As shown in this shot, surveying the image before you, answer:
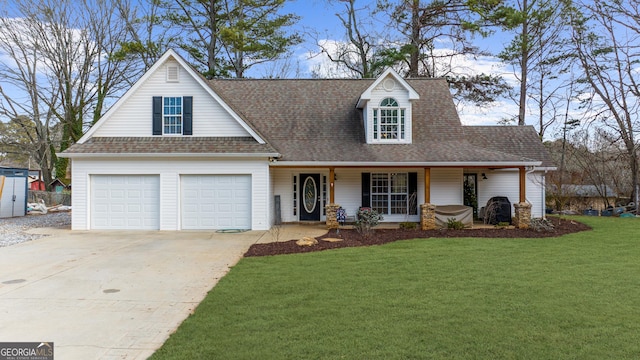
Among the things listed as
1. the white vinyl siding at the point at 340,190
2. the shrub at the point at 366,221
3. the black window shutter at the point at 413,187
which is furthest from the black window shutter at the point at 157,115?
the black window shutter at the point at 413,187

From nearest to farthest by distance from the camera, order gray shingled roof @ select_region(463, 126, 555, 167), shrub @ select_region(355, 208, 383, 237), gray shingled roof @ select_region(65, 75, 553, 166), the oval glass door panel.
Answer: shrub @ select_region(355, 208, 383, 237) → gray shingled roof @ select_region(65, 75, 553, 166) → the oval glass door panel → gray shingled roof @ select_region(463, 126, 555, 167)

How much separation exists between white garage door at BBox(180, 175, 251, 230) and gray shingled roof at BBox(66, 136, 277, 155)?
1059 mm

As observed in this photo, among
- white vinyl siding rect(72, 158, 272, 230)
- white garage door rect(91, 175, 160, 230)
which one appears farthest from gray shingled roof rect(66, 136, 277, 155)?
white garage door rect(91, 175, 160, 230)

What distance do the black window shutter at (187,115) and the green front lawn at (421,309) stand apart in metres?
7.73

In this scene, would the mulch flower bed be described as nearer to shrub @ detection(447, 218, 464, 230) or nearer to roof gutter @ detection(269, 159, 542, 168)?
shrub @ detection(447, 218, 464, 230)

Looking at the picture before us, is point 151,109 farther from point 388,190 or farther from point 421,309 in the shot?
point 421,309

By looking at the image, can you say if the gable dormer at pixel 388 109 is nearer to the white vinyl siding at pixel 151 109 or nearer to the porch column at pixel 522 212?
the porch column at pixel 522 212

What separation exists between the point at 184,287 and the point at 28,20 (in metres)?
30.6

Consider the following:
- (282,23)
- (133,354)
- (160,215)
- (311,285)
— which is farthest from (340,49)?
(133,354)

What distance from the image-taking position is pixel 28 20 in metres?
28.1

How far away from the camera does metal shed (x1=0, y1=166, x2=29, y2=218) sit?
2023cm

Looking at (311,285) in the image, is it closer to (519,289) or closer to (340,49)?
(519,289)

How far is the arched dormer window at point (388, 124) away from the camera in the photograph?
→ 16891 mm

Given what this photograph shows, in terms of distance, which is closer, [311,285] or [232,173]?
[311,285]
